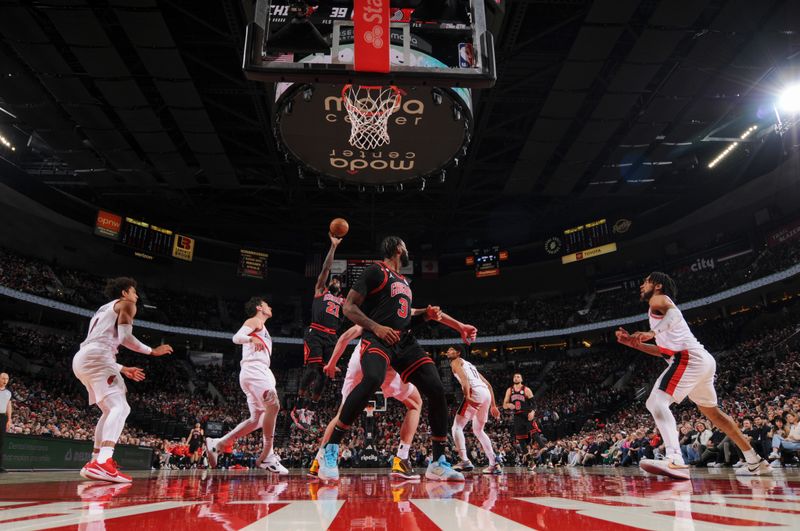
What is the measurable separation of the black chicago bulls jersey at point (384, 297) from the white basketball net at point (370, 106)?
185 inches

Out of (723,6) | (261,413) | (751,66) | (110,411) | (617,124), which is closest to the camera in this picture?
(110,411)

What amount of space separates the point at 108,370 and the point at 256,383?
1466 millimetres

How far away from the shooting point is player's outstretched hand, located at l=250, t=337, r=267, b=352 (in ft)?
18.2

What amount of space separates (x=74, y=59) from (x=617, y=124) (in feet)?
46.0

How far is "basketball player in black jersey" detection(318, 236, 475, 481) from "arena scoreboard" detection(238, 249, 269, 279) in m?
21.3

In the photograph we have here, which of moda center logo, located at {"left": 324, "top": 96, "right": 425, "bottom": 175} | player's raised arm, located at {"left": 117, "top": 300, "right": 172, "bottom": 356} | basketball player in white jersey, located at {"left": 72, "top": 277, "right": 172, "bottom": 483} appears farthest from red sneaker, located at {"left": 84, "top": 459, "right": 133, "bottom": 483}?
moda center logo, located at {"left": 324, "top": 96, "right": 425, "bottom": 175}

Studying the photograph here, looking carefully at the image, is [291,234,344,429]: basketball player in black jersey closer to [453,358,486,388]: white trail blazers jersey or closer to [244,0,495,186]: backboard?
[453,358,486,388]: white trail blazers jersey

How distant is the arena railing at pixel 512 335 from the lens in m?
19.7

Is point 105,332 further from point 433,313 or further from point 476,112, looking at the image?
point 476,112

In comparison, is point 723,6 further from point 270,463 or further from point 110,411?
point 110,411

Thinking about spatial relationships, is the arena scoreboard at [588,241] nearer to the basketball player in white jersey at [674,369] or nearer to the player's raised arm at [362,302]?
the basketball player in white jersey at [674,369]

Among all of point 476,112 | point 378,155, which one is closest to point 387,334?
point 378,155

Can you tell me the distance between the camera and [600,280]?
27.9 m

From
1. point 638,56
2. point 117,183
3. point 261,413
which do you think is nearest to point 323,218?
point 117,183
